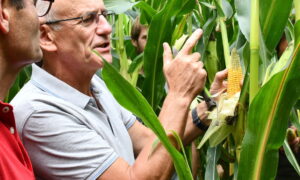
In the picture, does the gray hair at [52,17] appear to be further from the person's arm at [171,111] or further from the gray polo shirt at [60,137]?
the person's arm at [171,111]

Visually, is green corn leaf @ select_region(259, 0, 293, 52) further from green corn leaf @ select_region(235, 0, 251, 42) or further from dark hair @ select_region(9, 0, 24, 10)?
dark hair @ select_region(9, 0, 24, 10)

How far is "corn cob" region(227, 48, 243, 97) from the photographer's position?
1.25 m

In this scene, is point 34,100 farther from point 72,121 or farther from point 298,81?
point 298,81

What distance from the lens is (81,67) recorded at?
1.41 m

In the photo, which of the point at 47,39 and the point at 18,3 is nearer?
the point at 18,3

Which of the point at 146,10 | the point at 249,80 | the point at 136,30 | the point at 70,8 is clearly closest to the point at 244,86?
the point at 249,80

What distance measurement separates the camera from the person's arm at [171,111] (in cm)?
124

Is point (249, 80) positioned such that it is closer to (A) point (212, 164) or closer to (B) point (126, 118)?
(A) point (212, 164)

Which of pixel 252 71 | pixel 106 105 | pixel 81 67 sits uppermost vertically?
pixel 252 71

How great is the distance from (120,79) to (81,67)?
1.16 ft

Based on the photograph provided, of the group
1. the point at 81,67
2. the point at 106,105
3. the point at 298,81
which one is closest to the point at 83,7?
the point at 81,67

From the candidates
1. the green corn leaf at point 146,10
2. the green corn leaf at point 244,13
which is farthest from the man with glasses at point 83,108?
the green corn leaf at point 146,10

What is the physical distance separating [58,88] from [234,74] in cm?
43

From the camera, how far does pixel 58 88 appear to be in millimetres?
1371
